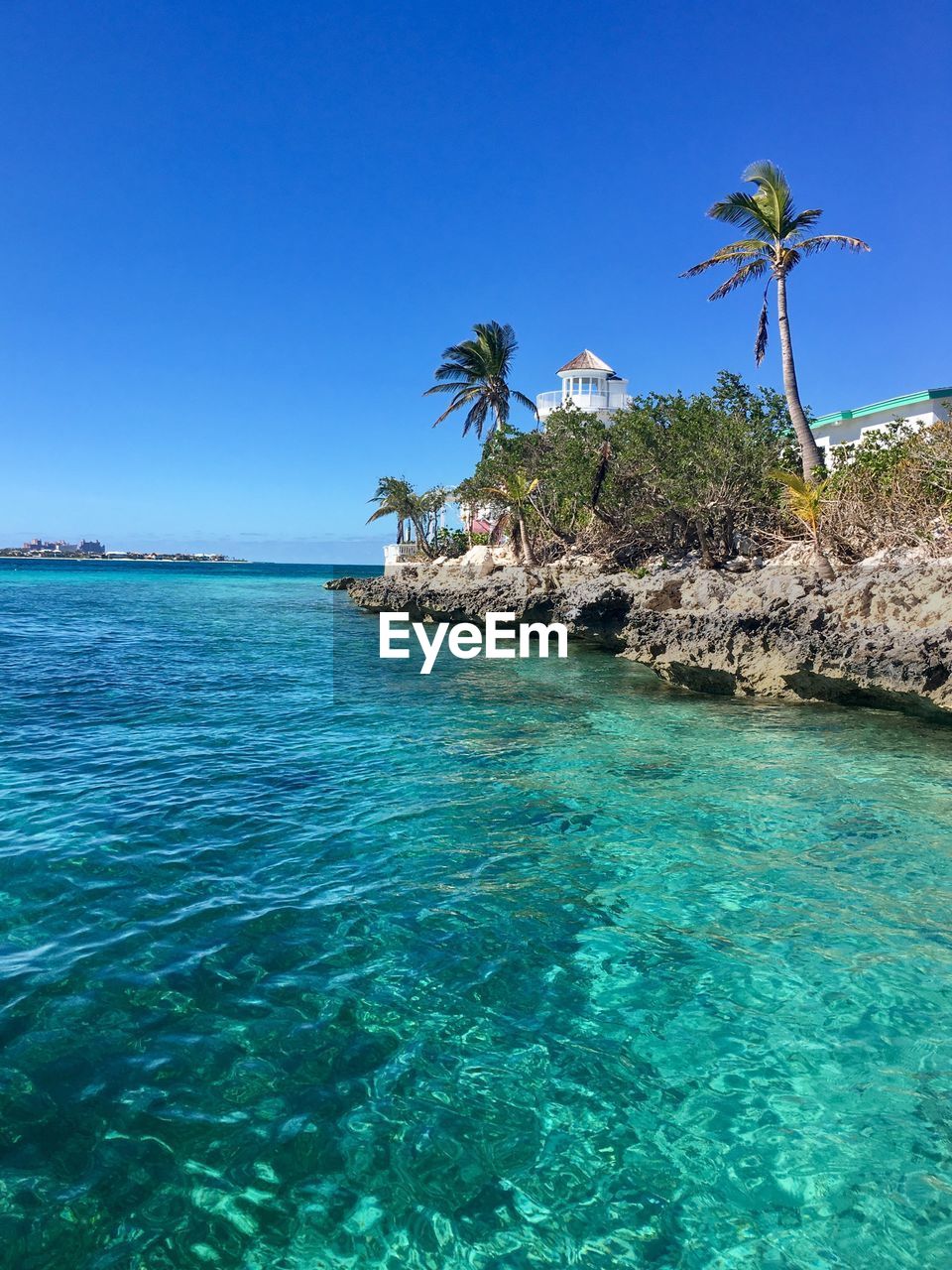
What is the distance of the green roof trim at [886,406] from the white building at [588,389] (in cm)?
1352

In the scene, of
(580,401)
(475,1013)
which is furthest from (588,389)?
(475,1013)

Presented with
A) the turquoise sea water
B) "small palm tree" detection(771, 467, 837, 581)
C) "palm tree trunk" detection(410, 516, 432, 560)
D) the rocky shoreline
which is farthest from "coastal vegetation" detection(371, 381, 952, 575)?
"palm tree trunk" detection(410, 516, 432, 560)

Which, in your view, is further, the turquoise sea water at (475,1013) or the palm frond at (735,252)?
the palm frond at (735,252)

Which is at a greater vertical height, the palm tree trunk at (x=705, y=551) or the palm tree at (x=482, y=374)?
the palm tree at (x=482, y=374)

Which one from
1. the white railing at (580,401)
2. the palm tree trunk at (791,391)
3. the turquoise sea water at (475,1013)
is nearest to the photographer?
the turquoise sea water at (475,1013)

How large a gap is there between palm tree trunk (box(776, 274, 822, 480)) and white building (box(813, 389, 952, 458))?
1.17 m

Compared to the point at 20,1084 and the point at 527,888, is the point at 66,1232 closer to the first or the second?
the point at 20,1084

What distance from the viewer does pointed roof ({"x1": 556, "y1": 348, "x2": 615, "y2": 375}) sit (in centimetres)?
4588

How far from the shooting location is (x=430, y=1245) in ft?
10.4

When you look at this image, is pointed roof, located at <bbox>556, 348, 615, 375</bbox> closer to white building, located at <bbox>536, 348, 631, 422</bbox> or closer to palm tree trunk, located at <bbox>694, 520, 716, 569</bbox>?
white building, located at <bbox>536, 348, 631, 422</bbox>

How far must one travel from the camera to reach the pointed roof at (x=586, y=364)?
45875 mm

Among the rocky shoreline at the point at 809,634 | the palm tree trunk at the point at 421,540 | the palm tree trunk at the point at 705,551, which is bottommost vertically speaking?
the rocky shoreline at the point at 809,634

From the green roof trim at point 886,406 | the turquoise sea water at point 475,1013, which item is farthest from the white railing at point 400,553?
the turquoise sea water at point 475,1013

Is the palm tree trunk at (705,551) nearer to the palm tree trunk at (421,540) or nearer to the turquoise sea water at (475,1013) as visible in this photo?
the turquoise sea water at (475,1013)
